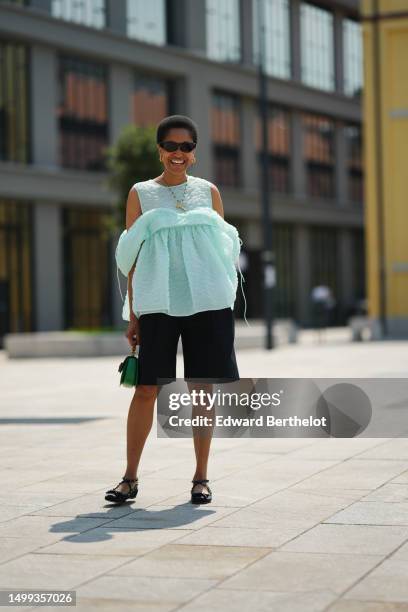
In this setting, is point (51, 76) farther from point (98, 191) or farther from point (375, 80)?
point (375, 80)

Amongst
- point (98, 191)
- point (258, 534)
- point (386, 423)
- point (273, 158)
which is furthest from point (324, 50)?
point (258, 534)

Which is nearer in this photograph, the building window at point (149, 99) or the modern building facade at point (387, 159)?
the modern building facade at point (387, 159)

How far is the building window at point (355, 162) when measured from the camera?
5509 cm

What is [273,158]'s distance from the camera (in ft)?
163

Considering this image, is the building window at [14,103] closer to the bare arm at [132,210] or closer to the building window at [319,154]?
the building window at [319,154]

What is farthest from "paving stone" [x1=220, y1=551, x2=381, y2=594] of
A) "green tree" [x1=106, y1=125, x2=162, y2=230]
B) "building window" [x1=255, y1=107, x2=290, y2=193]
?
"building window" [x1=255, y1=107, x2=290, y2=193]

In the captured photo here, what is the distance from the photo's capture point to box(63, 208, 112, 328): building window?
130 ft

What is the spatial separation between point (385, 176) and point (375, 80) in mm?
2731

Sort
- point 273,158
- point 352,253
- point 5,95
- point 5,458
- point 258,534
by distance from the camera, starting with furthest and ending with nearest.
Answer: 1. point 352,253
2. point 273,158
3. point 5,95
4. point 5,458
5. point 258,534

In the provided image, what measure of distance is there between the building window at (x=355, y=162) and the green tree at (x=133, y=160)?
2651 centimetres

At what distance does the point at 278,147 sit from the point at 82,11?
46.6 ft

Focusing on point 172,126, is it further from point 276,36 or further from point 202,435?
point 276,36

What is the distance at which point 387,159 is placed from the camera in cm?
3325

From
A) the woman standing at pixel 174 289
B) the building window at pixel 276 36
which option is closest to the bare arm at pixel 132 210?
the woman standing at pixel 174 289
